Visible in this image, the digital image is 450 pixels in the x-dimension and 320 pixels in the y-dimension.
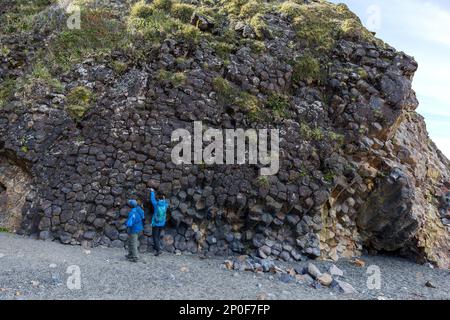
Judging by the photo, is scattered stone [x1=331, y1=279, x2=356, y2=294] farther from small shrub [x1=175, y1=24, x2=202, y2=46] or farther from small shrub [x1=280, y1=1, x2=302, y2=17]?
small shrub [x1=280, y1=1, x2=302, y2=17]

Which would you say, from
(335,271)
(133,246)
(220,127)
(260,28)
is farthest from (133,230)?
(260,28)

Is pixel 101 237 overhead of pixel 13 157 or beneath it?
beneath

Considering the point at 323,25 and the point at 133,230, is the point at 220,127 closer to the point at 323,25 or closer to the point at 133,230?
the point at 133,230

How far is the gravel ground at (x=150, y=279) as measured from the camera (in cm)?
900

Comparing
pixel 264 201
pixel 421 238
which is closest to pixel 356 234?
pixel 421 238

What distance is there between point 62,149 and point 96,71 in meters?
3.76

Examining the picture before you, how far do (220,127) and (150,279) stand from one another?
714cm

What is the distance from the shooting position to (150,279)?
1006 cm

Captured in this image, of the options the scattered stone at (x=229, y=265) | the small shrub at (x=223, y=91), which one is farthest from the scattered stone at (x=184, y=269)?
the small shrub at (x=223, y=91)

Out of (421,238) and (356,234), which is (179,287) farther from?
(421,238)

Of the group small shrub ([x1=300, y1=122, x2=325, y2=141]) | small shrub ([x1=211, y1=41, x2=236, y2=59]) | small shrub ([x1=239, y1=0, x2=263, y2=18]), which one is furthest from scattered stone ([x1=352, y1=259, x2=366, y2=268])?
small shrub ([x1=239, y1=0, x2=263, y2=18])

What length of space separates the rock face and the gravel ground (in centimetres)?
147

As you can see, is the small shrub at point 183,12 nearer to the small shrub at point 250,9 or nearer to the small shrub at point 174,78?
the small shrub at point 250,9

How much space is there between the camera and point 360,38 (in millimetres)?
18328
